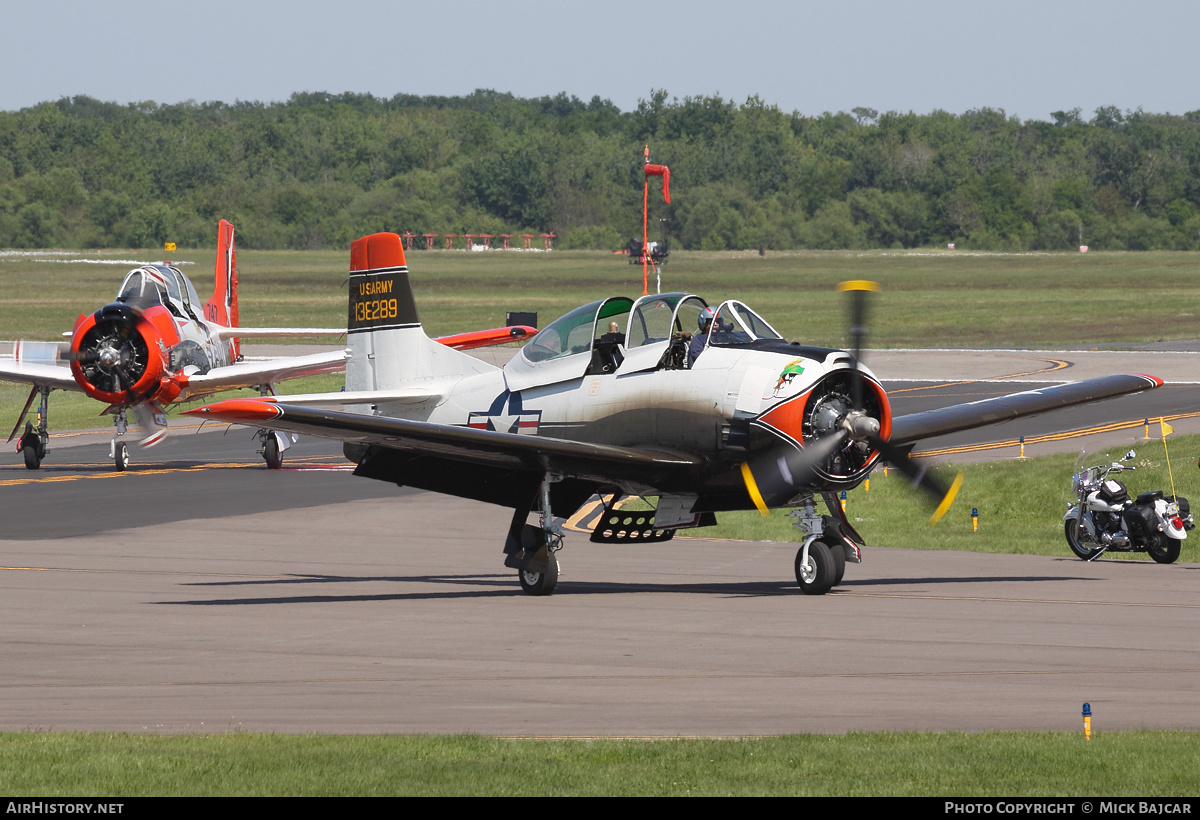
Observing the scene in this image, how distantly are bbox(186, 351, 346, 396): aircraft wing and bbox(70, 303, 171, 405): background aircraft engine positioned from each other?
0.91m

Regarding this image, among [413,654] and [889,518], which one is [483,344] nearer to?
[889,518]

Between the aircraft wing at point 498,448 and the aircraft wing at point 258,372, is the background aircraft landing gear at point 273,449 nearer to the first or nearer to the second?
the aircraft wing at point 258,372

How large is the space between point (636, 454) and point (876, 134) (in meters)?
189

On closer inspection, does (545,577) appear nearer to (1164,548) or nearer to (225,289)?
(1164,548)

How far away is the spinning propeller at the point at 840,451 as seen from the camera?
15930 millimetres

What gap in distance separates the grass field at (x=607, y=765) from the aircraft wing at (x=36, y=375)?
79.3 feet

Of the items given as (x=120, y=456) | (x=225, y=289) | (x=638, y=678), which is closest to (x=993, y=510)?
(x=638, y=678)

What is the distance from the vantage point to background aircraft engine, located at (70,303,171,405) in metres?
31.0

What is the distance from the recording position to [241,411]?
14961mm

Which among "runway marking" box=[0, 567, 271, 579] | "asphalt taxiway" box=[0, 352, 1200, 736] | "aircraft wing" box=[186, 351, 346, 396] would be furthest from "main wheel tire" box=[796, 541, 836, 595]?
"aircraft wing" box=[186, 351, 346, 396]

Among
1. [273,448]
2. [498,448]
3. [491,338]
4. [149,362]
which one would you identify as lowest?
[273,448]

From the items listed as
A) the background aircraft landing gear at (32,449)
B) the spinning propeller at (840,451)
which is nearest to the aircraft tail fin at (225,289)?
the background aircraft landing gear at (32,449)

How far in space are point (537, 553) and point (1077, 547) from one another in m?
7.80
